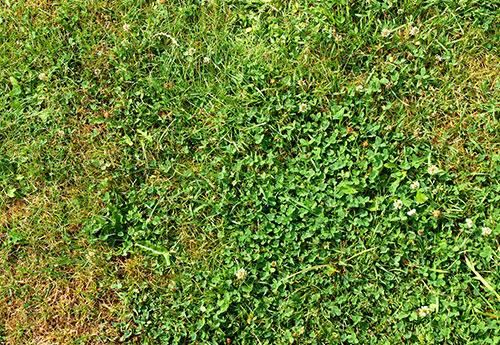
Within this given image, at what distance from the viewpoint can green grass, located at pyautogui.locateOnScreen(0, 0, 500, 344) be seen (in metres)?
2.92

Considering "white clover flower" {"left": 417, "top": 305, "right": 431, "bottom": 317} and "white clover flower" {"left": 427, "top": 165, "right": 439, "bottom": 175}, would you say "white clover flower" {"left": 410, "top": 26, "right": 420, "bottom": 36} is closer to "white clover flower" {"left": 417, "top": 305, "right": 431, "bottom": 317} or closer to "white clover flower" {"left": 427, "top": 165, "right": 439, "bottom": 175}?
"white clover flower" {"left": 427, "top": 165, "right": 439, "bottom": 175}

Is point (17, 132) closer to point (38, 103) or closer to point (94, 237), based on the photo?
point (38, 103)

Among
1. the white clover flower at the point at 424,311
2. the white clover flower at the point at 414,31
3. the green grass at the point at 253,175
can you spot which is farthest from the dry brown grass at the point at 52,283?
the white clover flower at the point at 414,31

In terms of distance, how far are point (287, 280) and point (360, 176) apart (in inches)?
31.7

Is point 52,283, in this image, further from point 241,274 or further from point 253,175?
point 253,175

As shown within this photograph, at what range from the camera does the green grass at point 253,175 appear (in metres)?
2.92

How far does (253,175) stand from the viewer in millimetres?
3166

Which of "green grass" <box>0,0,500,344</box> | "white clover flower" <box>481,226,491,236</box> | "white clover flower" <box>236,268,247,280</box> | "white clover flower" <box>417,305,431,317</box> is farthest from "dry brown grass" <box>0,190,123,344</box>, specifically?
"white clover flower" <box>481,226,491,236</box>

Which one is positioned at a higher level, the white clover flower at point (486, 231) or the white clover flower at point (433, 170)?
the white clover flower at point (433, 170)

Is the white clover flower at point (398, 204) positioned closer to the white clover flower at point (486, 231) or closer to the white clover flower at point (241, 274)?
the white clover flower at point (486, 231)

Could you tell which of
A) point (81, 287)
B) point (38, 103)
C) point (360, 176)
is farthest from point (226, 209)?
point (38, 103)

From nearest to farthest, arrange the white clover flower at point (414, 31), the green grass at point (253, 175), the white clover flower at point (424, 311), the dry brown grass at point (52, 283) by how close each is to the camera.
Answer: the white clover flower at point (424, 311)
the green grass at point (253, 175)
the dry brown grass at point (52, 283)
the white clover flower at point (414, 31)

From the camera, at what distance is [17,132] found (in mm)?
3600

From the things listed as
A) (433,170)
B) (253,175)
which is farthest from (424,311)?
(253,175)
